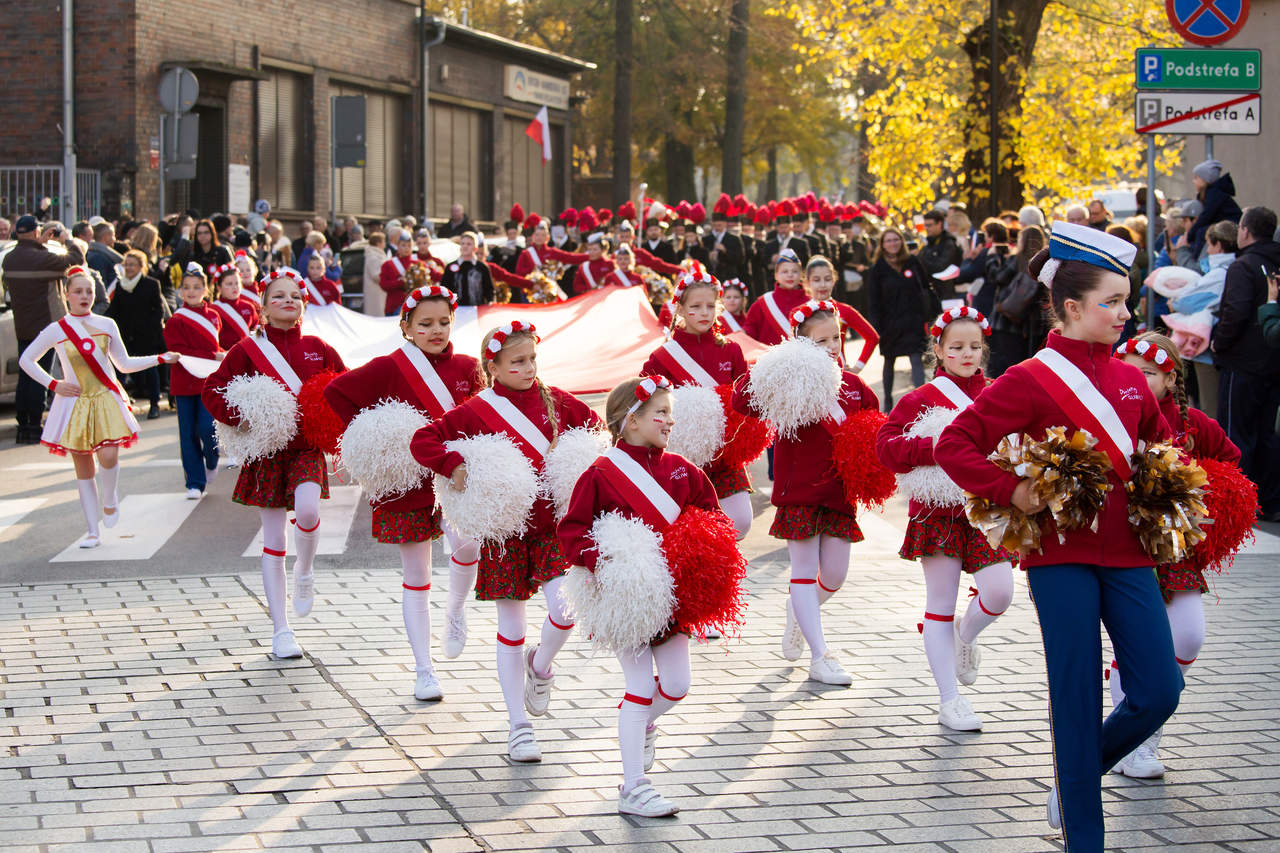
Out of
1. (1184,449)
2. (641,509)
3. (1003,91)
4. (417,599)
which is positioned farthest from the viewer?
(1003,91)

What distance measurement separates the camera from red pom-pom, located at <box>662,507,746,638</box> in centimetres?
514

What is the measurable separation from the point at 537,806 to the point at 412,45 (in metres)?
31.2

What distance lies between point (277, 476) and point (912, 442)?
3319mm

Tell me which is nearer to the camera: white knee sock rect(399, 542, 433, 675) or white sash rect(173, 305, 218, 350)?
white knee sock rect(399, 542, 433, 675)

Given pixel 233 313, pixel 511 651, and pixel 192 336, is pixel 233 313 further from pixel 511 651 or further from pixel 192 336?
pixel 511 651

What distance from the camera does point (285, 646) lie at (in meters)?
7.25

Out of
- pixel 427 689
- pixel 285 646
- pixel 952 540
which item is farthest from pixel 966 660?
pixel 285 646

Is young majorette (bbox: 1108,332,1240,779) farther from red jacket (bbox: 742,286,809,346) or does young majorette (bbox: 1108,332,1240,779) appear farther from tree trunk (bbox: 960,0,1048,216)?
tree trunk (bbox: 960,0,1048,216)

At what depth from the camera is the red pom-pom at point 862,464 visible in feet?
22.1

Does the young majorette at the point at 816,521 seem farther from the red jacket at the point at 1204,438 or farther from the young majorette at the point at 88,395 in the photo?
the young majorette at the point at 88,395

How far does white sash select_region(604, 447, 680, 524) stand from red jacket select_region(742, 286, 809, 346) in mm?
5632

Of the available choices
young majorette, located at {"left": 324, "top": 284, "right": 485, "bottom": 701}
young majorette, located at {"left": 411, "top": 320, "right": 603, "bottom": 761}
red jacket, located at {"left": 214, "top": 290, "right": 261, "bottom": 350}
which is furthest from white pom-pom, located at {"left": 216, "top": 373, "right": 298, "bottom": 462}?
red jacket, located at {"left": 214, "top": 290, "right": 261, "bottom": 350}

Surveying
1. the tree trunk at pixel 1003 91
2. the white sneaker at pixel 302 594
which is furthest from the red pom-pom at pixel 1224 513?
the tree trunk at pixel 1003 91

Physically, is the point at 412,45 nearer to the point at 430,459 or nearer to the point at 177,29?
the point at 177,29
